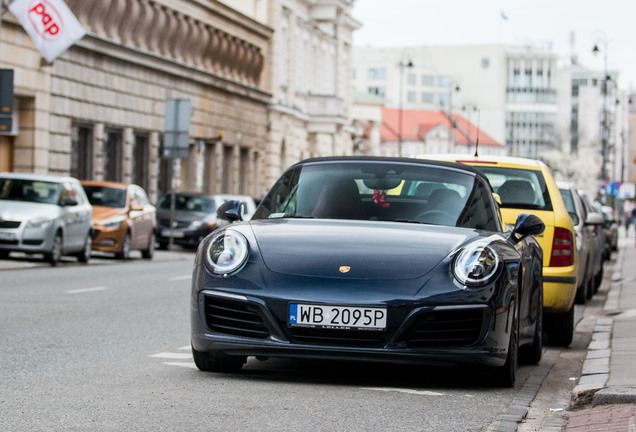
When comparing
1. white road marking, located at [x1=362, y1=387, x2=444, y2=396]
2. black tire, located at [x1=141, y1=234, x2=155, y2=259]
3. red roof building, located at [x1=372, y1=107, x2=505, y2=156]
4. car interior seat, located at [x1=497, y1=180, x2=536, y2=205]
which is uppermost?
red roof building, located at [x1=372, y1=107, x2=505, y2=156]

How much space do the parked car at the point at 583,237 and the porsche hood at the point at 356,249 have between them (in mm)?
7575

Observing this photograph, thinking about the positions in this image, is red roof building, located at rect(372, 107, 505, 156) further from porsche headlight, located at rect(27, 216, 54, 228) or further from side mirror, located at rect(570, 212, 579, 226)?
side mirror, located at rect(570, 212, 579, 226)

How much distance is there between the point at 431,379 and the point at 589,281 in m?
12.3

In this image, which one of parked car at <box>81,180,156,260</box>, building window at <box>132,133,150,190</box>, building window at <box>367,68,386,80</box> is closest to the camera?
parked car at <box>81,180,156,260</box>

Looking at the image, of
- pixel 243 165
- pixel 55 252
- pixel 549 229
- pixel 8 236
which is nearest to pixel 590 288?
pixel 549 229

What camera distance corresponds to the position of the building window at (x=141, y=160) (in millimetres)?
48562

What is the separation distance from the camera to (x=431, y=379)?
891cm

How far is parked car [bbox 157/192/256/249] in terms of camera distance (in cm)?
4022

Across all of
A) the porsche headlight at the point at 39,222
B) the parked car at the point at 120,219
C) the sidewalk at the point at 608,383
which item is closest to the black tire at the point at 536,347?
the sidewalk at the point at 608,383

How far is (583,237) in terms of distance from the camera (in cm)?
1744

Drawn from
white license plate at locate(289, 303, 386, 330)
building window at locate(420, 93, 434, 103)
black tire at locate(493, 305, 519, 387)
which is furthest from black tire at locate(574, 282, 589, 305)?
building window at locate(420, 93, 434, 103)

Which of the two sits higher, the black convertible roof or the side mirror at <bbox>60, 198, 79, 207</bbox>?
the black convertible roof

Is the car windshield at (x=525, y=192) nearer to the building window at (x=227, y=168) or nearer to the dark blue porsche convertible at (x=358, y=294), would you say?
the dark blue porsche convertible at (x=358, y=294)

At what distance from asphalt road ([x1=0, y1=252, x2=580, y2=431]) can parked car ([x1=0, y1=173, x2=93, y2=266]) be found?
12.5 meters
